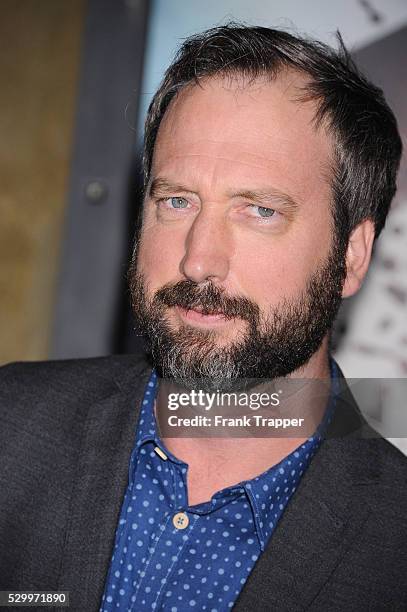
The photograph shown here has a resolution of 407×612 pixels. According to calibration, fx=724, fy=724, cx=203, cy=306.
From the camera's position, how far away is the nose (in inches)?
71.1

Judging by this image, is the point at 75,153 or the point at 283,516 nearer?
the point at 283,516

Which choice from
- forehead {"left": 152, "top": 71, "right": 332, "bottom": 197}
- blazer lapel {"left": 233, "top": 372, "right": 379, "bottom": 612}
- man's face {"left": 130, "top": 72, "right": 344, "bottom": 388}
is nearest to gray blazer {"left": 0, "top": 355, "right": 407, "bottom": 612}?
blazer lapel {"left": 233, "top": 372, "right": 379, "bottom": 612}

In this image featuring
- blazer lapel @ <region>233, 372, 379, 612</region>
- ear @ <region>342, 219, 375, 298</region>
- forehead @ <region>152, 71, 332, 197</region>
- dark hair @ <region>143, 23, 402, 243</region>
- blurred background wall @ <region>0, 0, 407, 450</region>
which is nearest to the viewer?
blazer lapel @ <region>233, 372, 379, 612</region>

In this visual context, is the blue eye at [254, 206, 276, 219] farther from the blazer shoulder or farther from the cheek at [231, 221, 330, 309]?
the blazer shoulder

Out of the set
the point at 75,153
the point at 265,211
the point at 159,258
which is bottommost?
the point at 159,258

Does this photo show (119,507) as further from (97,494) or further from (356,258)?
(356,258)

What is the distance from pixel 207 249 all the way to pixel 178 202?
250mm

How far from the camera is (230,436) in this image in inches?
80.0

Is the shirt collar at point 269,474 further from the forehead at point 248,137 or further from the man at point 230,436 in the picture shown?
the forehead at point 248,137

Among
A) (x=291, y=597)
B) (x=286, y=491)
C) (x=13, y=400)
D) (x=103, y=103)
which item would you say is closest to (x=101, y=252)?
(x=103, y=103)

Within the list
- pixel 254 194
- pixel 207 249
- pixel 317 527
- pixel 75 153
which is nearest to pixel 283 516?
pixel 317 527

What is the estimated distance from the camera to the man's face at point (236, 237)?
6.13 feet

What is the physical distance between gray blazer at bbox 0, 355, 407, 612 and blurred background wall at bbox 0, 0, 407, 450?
1.17 metres

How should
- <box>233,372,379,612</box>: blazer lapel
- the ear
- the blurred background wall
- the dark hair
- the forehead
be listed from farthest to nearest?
the blurred background wall
the ear
the dark hair
the forehead
<box>233,372,379,612</box>: blazer lapel
